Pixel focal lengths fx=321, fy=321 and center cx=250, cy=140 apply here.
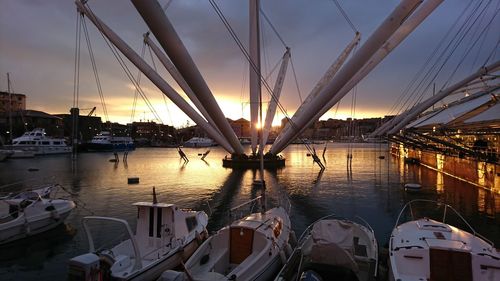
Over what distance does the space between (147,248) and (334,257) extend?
6614mm

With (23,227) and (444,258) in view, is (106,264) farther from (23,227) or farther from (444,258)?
(444,258)

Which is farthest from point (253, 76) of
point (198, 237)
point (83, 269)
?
point (83, 269)

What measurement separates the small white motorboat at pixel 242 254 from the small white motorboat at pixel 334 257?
72cm

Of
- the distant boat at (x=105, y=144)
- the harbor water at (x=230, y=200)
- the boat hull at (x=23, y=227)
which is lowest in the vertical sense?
the harbor water at (x=230, y=200)

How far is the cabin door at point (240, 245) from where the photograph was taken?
10.6m

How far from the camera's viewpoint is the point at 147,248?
11656 mm

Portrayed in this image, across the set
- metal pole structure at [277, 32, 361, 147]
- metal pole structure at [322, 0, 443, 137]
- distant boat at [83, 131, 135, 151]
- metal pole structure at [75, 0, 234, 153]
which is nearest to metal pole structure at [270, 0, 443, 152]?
metal pole structure at [322, 0, 443, 137]

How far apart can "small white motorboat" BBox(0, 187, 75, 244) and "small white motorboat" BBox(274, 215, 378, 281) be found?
505 inches

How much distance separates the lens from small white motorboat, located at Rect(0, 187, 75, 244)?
1465 cm

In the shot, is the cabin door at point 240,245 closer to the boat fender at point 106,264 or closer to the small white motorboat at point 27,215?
the boat fender at point 106,264

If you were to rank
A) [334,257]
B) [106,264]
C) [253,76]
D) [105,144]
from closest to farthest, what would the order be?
1. [106,264]
2. [334,257]
3. [253,76]
4. [105,144]

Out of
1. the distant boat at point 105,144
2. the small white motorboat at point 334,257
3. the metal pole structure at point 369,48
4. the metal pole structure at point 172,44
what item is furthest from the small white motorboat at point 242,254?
the distant boat at point 105,144

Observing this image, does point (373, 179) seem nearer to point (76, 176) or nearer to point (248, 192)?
point (248, 192)

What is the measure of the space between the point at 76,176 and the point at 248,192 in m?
25.2
